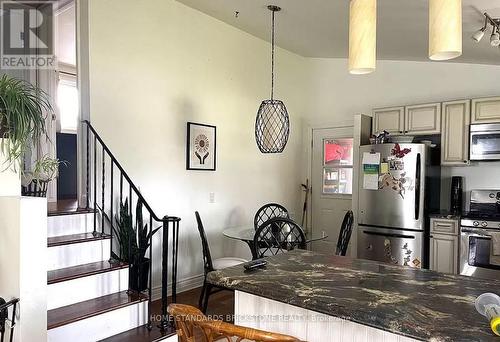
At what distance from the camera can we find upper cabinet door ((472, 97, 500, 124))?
154 inches

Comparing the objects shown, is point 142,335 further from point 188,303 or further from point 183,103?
point 183,103

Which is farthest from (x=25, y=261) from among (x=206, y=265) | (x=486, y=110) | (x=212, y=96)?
(x=486, y=110)

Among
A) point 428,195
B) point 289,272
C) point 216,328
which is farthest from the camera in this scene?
point 428,195

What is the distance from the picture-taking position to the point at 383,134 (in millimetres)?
4465

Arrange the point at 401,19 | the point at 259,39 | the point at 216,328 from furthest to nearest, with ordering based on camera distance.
→ the point at 259,39
the point at 401,19
the point at 216,328

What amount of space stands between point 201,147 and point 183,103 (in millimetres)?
548

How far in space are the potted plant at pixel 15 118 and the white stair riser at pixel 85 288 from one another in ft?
3.18

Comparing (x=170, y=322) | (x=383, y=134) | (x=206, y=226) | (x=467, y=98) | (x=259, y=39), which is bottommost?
(x=170, y=322)

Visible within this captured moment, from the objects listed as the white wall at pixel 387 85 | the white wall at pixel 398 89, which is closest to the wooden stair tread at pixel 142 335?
the white wall at pixel 398 89

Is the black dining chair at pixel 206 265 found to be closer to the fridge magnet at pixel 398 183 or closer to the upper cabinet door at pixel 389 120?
the fridge magnet at pixel 398 183

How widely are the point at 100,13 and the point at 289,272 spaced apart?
10.0 ft

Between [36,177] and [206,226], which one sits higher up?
[36,177]

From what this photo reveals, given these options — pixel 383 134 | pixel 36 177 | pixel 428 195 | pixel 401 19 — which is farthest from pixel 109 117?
pixel 428 195

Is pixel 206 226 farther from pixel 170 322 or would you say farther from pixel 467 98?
pixel 467 98
